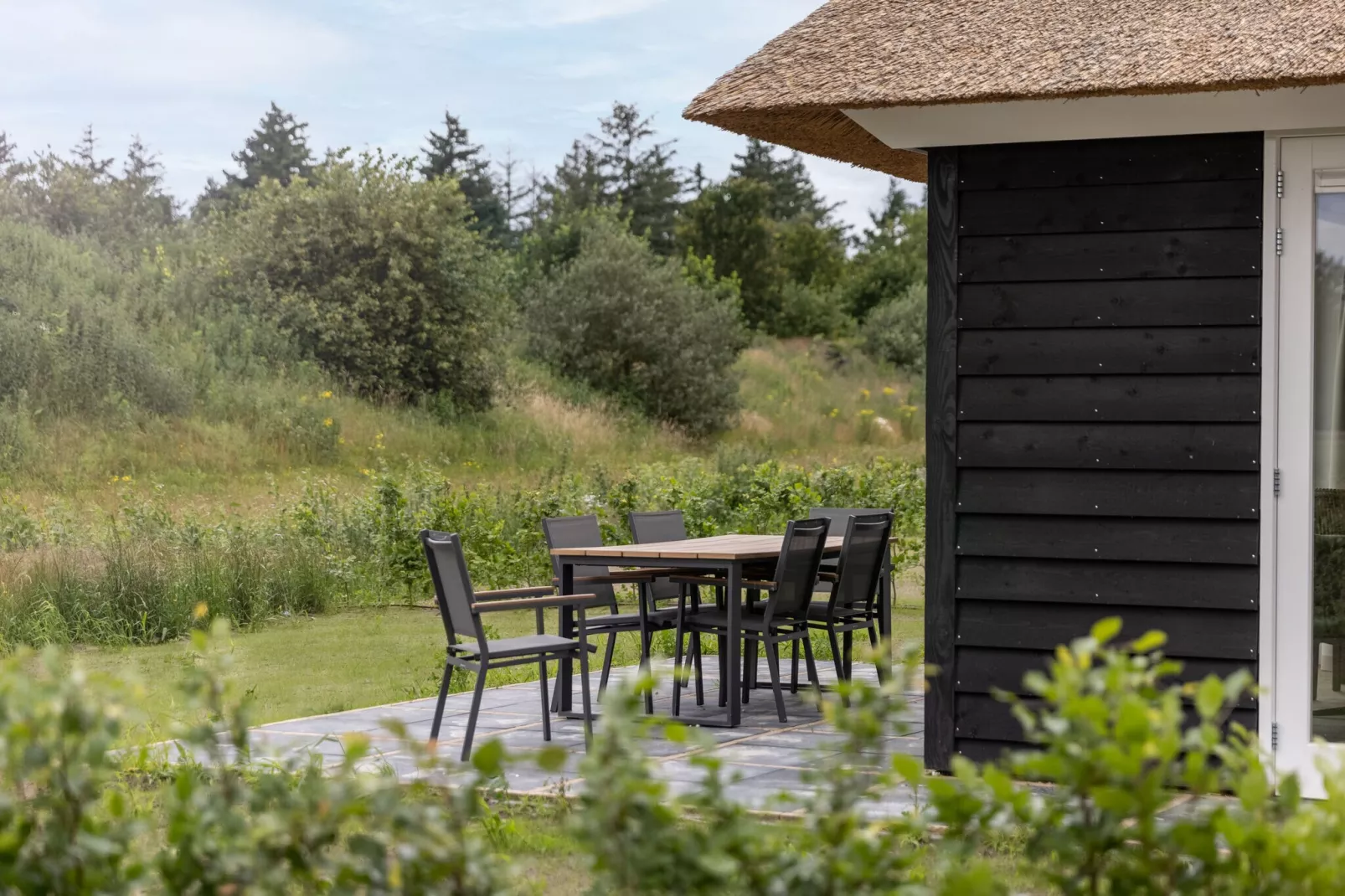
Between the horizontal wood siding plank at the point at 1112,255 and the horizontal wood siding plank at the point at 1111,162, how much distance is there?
0.19 m

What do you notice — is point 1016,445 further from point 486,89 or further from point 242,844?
point 486,89

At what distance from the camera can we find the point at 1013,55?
197 inches

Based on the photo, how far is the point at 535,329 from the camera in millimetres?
27719

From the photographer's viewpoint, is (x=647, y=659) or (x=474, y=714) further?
(x=647, y=659)

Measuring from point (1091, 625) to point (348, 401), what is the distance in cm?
1852

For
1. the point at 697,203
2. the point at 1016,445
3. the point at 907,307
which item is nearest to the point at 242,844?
the point at 1016,445

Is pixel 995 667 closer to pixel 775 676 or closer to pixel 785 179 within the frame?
pixel 775 676

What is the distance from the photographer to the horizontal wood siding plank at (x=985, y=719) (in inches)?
208

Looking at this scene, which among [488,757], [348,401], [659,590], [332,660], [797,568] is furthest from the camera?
[348,401]

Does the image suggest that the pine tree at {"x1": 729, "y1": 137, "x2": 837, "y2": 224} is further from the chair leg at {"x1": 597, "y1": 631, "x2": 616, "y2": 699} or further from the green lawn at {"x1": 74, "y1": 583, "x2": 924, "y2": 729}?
the chair leg at {"x1": 597, "y1": 631, "x2": 616, "y2": 699}

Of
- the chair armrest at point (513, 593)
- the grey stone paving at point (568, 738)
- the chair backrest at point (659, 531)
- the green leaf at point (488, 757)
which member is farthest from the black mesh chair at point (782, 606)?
the green leaf at point (488, 757)

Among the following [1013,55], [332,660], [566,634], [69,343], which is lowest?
[332,660]

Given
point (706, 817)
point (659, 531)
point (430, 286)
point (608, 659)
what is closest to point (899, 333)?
point (430, 286)

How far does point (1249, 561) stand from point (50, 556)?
7.98 m
